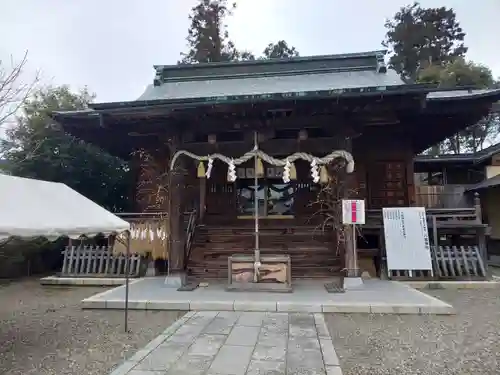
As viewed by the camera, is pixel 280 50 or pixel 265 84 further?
pixel 280 50

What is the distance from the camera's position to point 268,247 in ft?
27.4

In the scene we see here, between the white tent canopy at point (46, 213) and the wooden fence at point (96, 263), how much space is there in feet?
13.3

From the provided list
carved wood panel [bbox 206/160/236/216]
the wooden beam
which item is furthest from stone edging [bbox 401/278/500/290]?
carved wood panel [bbox 206/160/236/216]

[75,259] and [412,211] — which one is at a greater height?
[412,211]

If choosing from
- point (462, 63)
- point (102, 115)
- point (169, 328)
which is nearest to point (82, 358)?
point (169, 328)

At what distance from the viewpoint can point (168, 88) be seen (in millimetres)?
10391

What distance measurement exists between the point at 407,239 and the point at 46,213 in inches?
266

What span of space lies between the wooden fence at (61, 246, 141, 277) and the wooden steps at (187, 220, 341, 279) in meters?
1.47

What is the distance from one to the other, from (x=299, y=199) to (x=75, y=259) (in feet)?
19.0

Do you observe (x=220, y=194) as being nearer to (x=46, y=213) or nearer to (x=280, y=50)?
(x=46, y=213)

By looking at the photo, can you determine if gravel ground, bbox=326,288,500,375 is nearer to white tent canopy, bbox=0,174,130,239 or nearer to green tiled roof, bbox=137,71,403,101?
white tent canopy, bbox=0,174,130,239

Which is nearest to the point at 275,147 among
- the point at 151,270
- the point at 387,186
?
the point at 387,186

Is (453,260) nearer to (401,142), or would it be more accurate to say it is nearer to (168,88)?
(401,142)

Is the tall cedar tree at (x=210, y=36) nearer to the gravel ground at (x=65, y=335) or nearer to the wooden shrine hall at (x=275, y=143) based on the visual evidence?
the wooden shrine hall at (x=275, y=143)
